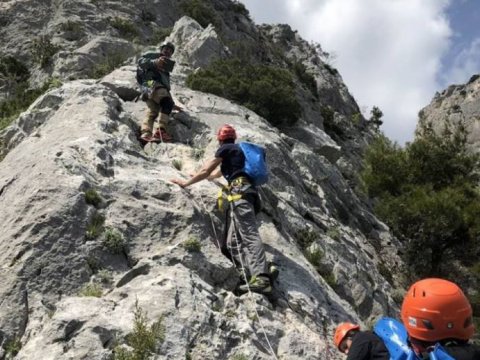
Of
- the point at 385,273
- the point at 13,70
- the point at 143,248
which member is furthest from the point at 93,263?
the point at 13,70

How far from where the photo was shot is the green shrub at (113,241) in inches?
301

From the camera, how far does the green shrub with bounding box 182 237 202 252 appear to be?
310 inches

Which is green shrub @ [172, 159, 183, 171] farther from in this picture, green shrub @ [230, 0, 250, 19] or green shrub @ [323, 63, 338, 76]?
green shrub @ [323, 63, 338, 76]

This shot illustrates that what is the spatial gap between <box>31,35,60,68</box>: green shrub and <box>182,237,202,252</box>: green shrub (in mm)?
21661

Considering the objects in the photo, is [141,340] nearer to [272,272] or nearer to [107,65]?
[272,272]

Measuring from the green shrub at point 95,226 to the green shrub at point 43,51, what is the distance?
68.7 ft

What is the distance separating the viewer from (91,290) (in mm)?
6941

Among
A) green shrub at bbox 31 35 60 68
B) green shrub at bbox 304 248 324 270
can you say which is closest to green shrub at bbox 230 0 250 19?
green shrub at bbox 31 35 60 68

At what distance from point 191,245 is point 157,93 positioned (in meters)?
6.00

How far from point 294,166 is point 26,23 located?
2206 centimetres

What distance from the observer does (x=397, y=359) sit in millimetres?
4406

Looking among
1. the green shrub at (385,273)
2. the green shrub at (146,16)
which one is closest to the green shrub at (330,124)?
the green shrub at (146,16)

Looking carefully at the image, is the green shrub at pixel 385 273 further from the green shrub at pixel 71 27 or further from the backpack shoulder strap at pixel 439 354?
the green shrub at pixel 71 27

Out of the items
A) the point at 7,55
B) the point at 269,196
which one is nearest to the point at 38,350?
the point at 269,196
